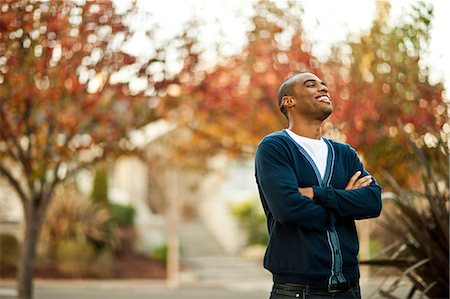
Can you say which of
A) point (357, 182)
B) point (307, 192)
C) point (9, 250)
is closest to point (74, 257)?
point (9, 250)

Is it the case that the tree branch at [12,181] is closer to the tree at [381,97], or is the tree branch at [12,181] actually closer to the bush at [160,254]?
the tree at [381,97]

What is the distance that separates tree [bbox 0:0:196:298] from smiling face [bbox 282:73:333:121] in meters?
4.51

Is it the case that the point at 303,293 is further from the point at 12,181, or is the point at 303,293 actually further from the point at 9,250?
the point at 9,250

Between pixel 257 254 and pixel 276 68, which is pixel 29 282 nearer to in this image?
pixel 276 68

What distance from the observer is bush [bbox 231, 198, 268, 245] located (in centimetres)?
2391

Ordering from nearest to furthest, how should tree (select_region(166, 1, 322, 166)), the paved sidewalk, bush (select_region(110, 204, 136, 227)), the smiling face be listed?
the smiling face < tree (select_region(166, 1, 322, 166)) < the paved sidewalk < bush (select_region(110, 204, 136, 227))

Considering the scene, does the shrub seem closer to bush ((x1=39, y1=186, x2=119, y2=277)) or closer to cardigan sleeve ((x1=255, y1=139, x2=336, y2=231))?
cardigan sleeve ((x1=255, y1=139, x2=336, y2=231))

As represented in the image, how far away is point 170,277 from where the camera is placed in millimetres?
19750

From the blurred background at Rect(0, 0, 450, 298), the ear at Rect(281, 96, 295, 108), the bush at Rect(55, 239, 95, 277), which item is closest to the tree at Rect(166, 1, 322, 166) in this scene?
the blurred background at Rect(0, 0, 450, 298)

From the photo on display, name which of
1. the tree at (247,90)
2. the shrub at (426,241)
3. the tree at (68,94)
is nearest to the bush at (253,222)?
the tree at (247,90)

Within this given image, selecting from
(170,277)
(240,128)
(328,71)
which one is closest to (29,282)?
(328,71)

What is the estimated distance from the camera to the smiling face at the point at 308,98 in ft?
11.4

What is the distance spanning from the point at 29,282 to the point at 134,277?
1110cm

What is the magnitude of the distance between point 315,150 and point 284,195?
0.32m
